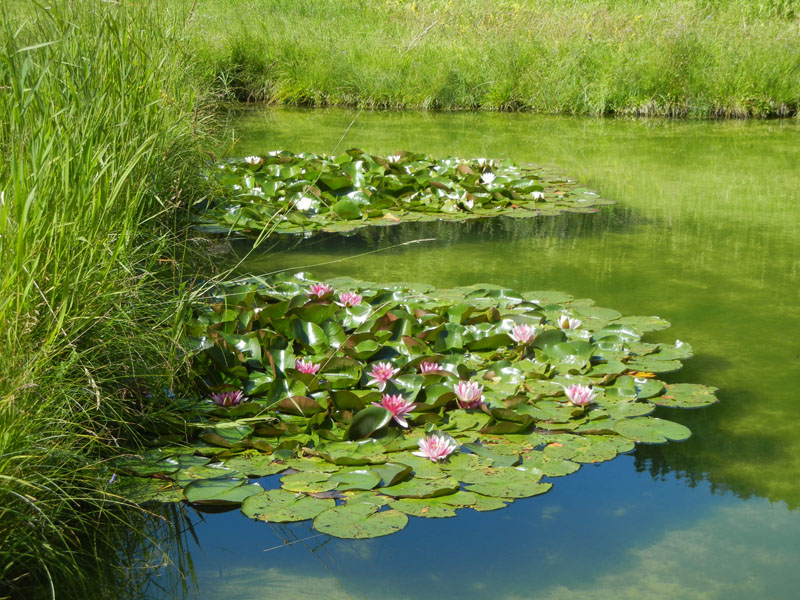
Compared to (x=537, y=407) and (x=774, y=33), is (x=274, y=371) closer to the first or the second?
(x=537, y=407)

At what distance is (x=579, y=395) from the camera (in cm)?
236

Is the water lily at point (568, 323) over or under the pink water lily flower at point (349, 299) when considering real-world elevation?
under

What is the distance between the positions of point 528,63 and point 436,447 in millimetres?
8463

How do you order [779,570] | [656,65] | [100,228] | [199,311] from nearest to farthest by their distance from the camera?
[779,570]
[100,228]
[199,311]
[656,65]

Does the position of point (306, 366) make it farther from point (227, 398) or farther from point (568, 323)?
point (568, 323)

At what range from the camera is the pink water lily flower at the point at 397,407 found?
225 cm

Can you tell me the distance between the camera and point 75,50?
9.03 ft

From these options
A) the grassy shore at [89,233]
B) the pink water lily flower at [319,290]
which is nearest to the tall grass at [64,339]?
the grassy shore at [89,233]

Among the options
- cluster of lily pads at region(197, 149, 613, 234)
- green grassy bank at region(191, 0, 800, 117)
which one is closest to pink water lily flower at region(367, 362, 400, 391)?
cluster of lily pads at region(197, 149, 613, 234)

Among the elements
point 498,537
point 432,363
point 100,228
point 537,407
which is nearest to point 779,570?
point 498,537

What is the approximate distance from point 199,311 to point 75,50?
93cm

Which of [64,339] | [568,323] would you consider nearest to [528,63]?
[568,323]

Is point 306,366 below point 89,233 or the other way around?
below

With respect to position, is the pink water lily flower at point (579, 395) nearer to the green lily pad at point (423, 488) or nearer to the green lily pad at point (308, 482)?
the green lily pad at point (423, 488)
